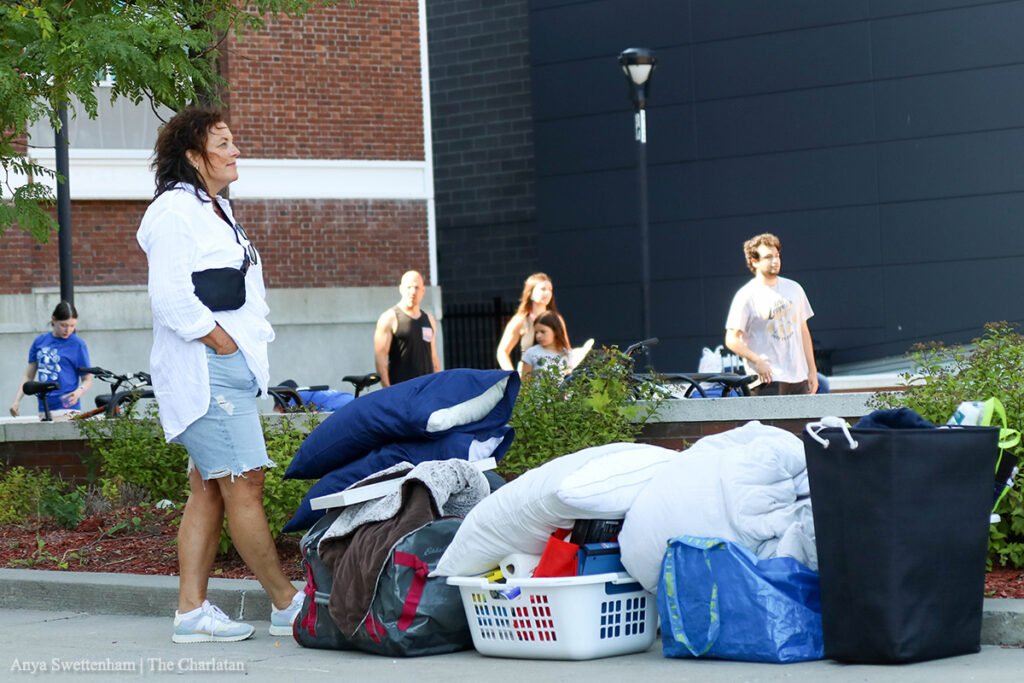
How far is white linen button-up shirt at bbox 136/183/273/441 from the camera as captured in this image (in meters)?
5.79

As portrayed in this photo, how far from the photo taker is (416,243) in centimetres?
1977

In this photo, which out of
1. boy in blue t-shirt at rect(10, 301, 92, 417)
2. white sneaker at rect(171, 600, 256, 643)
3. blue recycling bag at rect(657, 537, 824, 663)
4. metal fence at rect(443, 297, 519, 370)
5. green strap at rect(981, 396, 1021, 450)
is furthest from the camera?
metal fence at rect(443, 297, 519, 370)

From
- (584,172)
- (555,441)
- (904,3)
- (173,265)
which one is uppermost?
(904,3)

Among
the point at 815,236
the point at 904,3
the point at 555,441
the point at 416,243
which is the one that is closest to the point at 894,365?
the point at 815,236

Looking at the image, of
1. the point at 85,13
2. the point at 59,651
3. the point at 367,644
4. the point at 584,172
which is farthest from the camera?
the point at 584,172

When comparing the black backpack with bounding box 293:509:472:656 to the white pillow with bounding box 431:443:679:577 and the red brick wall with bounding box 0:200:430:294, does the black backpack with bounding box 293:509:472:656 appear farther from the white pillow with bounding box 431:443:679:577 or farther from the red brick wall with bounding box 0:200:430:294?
the red brick wall with bounding box 0:200:430:294

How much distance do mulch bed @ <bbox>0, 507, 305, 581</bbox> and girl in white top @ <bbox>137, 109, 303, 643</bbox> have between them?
3.75ft

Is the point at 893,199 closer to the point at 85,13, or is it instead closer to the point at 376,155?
the point at 376,155

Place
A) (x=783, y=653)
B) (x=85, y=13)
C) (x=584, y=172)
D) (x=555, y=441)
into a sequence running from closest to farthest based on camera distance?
(x=783, y=653) < (x=555, y=441) < (x=85, y=13) < (x=584, y=172)

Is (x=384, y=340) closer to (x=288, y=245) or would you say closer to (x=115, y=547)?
(x=115, y=547)

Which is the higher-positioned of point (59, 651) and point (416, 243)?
point (416, 243)

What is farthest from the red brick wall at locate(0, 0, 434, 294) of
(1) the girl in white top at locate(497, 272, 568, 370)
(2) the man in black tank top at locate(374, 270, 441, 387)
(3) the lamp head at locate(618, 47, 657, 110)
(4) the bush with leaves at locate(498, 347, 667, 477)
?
(4) the bush with leaves at locate(498, 347, 667, 477)

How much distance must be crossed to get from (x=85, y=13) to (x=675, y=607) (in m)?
5.66

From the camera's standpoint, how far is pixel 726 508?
516 cm
